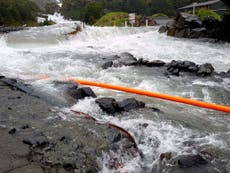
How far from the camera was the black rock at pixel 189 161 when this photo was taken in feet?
8.87

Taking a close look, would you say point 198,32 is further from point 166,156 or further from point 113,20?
point 113,20

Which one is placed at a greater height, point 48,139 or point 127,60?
point 127,60

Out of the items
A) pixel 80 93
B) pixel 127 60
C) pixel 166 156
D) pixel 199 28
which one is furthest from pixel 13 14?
pixel 166 156

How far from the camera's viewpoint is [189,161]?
8.98 feet

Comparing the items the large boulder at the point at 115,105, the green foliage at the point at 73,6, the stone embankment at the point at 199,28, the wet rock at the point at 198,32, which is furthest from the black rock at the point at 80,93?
the green foliage at the point at 73,6

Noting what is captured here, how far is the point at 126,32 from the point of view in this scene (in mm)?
18547

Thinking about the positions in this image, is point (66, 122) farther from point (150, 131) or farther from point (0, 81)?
point (0, 81)

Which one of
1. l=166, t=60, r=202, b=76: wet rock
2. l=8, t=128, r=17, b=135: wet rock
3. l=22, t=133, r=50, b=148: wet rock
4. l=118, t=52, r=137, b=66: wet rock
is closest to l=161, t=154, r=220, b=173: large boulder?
l=22, t=133, r=50, b=148: wet rock

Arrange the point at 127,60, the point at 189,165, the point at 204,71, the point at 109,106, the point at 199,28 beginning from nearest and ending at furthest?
1. the point at 189,165
2. the point at 109,106
3. the point at 204,71
4. the point at 127,60
5. the point at 199,28

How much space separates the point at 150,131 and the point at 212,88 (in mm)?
3176

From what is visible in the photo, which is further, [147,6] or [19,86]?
[147,6]

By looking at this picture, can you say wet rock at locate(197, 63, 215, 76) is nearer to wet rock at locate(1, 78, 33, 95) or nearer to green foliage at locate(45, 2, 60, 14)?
wet rock at locate(1, 78, 33, 95)

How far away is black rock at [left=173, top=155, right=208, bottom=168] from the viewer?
2.71 m

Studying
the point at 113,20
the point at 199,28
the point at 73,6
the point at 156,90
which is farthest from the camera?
the point at 73,6
